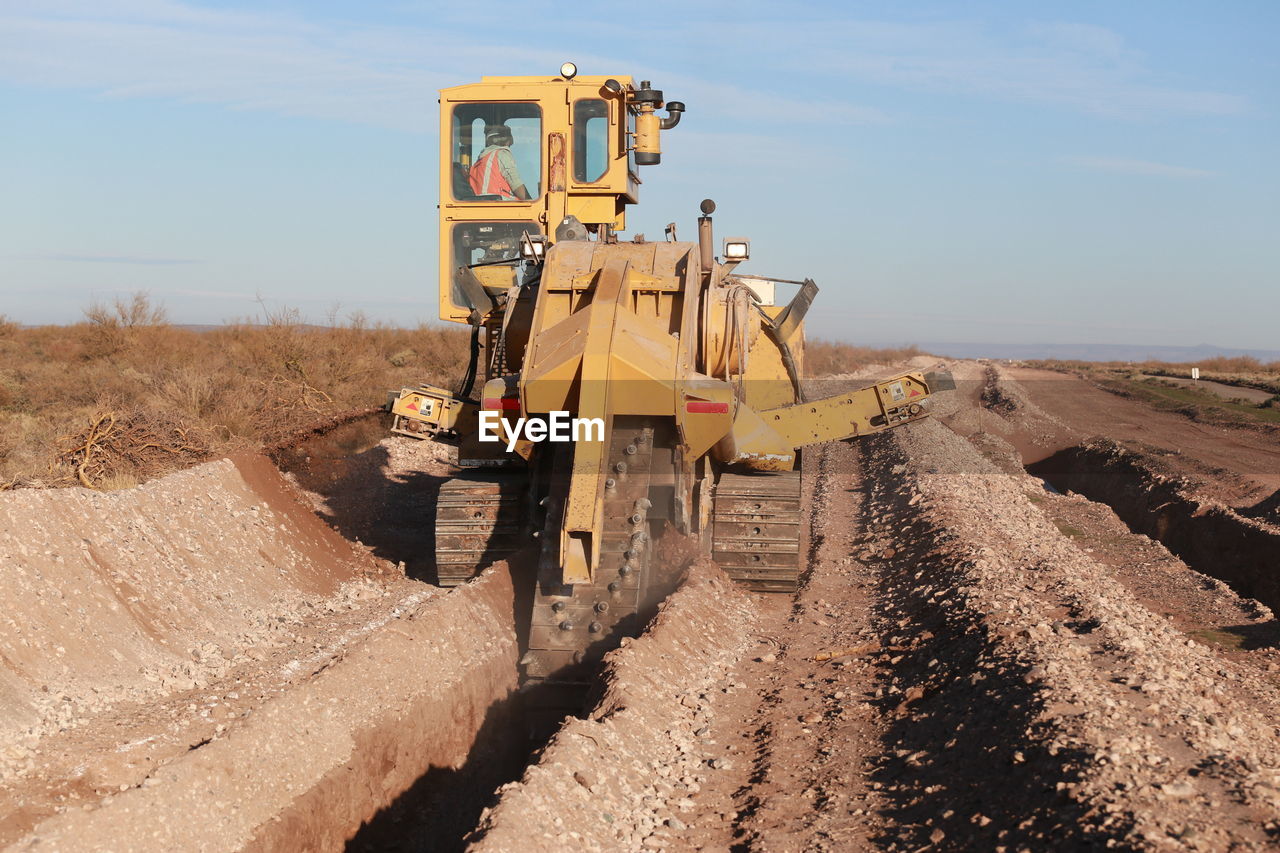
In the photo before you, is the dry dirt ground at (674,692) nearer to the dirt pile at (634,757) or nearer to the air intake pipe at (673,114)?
the dirt pile at (634,757)

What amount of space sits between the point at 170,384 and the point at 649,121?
413 inches

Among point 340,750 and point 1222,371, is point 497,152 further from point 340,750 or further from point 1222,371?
point 1222,371

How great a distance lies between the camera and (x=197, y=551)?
10.3 metres

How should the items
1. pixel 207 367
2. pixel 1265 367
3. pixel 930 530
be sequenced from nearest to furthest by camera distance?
pixel 930 530
pixel 207 367
pixel 1265 367

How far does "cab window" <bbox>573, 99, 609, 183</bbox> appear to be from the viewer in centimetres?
1202

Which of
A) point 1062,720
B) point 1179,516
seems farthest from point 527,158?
point 1179,516

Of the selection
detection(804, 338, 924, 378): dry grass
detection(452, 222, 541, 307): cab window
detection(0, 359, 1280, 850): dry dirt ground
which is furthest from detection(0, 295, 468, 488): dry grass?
detection(804, 338, 924, 378): dry grass

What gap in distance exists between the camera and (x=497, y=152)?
12.0 m

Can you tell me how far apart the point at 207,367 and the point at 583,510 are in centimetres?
1701

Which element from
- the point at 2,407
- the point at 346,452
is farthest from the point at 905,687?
the point at 2,407

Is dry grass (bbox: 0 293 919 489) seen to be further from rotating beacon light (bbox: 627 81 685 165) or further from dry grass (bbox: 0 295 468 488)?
rotating beacon light (bbox: 627 81 685 165)

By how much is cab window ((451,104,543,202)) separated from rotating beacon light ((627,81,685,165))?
97 centimetres

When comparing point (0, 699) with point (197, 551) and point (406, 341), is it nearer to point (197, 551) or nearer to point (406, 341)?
point (197, 551)

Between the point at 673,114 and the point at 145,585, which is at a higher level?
the point at 673,114
